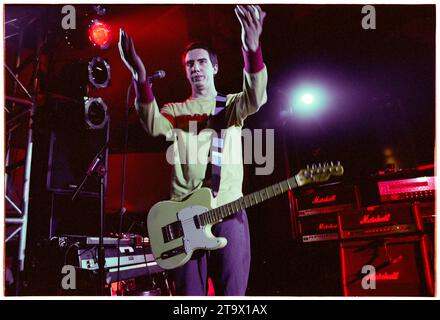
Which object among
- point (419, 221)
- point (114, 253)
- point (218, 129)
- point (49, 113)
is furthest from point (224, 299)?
point (49, 113)

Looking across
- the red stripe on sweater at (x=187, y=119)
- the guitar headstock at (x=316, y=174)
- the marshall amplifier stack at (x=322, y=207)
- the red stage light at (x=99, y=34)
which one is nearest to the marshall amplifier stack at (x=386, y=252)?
the marshall amplifier stack at (x=322, y=207)

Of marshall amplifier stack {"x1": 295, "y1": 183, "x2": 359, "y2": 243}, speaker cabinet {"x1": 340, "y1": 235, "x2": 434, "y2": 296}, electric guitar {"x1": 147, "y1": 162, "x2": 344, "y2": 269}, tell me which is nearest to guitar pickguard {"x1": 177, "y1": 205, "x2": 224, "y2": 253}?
electric guitar {"x1": 147, "y1": 162, "x2": 344, "y2": 269}

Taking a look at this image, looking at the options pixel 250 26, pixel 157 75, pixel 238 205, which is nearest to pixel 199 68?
pixel 157 75

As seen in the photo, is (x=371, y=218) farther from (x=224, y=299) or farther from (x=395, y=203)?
(x=224, y=299)

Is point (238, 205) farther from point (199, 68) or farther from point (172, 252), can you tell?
point (199, 68)

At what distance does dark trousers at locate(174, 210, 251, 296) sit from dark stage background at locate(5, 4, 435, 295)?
3.23 ft

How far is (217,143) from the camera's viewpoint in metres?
2.27

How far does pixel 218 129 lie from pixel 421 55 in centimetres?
265

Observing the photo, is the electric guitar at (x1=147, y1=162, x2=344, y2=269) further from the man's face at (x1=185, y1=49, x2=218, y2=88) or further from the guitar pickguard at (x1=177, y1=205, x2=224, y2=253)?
the man's face at (x1=185, y1=49, x2=218, y2=88)

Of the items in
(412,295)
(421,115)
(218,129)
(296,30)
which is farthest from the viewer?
(421,115)

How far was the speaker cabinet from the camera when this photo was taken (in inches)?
103

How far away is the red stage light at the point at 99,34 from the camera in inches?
110

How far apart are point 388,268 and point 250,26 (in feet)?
A: 6.08

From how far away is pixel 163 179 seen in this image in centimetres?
410
